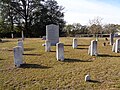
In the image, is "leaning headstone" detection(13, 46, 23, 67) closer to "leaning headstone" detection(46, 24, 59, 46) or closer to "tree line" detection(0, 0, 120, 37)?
"leaning headstone" detection(46, 24, 59, 46)

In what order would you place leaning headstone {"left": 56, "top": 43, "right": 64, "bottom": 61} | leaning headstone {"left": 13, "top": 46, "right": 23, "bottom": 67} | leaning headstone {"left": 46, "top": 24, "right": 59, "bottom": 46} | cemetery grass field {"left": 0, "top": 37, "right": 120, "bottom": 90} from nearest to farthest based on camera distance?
cemetery grass field {"left": 0, "top": 37, "right": 120, "bottom": 90} < leaning headstone {"left": 13, "top": 46, "right": 23, "bottom": 67} < leaning headstone {"left": 56, "top": 43, "right": 64, "bottom": 61} < leaning headstone {"left": 46, "top": 24, "right": 59, "bottom": 46}

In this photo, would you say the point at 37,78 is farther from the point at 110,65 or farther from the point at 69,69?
the point at 110,65

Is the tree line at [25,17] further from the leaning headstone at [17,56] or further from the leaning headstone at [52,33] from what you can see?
the leaning headstone at [17,56]

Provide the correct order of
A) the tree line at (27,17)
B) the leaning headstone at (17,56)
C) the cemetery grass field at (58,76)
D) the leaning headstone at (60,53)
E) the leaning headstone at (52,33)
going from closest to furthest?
the cemetery grass field at (58,76) < the leaning headstone at (17,56) < the leaning headstone at (60,53) < the leaning headstone at (52,33) < the tree line at (27,17)

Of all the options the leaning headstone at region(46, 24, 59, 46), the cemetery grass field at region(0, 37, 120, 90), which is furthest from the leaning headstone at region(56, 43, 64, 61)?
the leaning headstone at region(46, 24, 59, 46)

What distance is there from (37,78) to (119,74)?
3.37 meters

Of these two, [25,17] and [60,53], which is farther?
[25,17]

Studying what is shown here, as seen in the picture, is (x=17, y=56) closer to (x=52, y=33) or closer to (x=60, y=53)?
(x=60, y=53)

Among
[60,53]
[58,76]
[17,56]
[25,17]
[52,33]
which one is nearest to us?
[58,76]

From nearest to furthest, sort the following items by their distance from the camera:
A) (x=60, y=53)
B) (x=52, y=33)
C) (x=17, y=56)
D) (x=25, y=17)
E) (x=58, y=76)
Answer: (x=58, y=76) → (x=17, y=56) → (x=60, y=53) → (x=52, y=33) → (x=25, y=17)

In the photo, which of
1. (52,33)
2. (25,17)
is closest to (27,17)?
(25,17)

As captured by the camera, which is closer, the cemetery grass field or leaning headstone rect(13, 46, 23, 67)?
the cemetery grass field

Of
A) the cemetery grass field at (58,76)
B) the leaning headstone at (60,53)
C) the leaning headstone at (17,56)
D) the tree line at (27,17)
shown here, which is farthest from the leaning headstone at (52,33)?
the tree line at (27,17)

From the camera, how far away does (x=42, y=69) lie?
35.3ft
